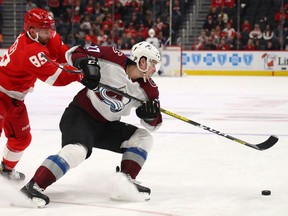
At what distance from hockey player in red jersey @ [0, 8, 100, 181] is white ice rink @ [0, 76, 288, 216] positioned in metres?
0.24

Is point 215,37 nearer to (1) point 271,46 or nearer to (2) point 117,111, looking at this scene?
(1) point 271,46

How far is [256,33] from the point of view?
15.0 m

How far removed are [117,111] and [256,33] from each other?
12024 millimetres

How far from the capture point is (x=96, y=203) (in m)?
3.24

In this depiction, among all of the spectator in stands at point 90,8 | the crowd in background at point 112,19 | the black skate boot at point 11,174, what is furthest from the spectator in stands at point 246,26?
the black skate boot at point 11,174

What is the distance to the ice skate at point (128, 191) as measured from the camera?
3279 mm

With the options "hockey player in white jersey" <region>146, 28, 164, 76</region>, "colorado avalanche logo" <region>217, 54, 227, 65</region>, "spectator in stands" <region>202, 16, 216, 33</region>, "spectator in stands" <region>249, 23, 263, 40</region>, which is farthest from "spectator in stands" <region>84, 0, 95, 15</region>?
"spectator in stands" <region>249, 23, 263, 40</region>

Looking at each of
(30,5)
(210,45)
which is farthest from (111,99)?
(30,5)

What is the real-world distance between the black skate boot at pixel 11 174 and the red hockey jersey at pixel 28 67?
1.55ft

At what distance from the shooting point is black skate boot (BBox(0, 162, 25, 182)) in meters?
3.83

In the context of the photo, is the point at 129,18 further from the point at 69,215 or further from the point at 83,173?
the point at 69,215

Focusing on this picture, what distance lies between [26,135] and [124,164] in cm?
74

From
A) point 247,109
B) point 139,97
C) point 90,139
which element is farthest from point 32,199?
point 247,109

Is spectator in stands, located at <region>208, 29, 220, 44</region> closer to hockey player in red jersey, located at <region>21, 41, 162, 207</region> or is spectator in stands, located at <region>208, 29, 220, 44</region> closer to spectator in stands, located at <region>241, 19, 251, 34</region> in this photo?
spectator in stands, located at <region>241, 19, 251, 34</region>
